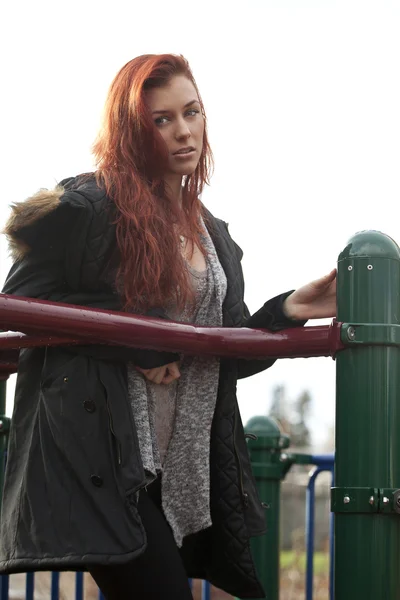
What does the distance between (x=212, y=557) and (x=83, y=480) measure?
506mm

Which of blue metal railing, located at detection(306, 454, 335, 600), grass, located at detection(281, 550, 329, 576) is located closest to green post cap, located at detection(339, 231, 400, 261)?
blue metal railing, located at detection(306, 454, 335, 600)

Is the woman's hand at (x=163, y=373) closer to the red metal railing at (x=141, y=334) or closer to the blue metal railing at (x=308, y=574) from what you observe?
the red metal railing at (x=141, y=334)

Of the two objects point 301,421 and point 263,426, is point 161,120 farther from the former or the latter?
point 301,421

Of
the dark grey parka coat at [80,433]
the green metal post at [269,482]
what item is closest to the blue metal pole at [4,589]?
the green metal post at [269,482]

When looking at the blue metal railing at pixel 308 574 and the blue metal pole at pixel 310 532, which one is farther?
the blue metal pole at pixel 310 532

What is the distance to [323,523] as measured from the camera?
11.4 meters

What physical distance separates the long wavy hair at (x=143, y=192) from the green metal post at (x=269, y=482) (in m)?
1.52

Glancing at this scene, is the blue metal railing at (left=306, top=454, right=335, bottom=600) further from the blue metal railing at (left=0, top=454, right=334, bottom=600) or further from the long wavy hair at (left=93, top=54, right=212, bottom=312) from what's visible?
the long wavy hair at (left=93, top=54, right=212, bottom=312)

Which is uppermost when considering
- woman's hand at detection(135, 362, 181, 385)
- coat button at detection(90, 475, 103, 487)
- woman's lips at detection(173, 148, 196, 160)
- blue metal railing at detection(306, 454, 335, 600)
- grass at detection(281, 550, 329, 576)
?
woman's lips at detection(173, 148, 196, 160)

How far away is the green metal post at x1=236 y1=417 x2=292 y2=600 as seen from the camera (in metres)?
3.70

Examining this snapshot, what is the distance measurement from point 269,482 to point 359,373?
2010mm

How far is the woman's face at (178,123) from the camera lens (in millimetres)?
2393

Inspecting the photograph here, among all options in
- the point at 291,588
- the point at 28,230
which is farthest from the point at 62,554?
the point at 291,588

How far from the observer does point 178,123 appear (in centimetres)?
239
